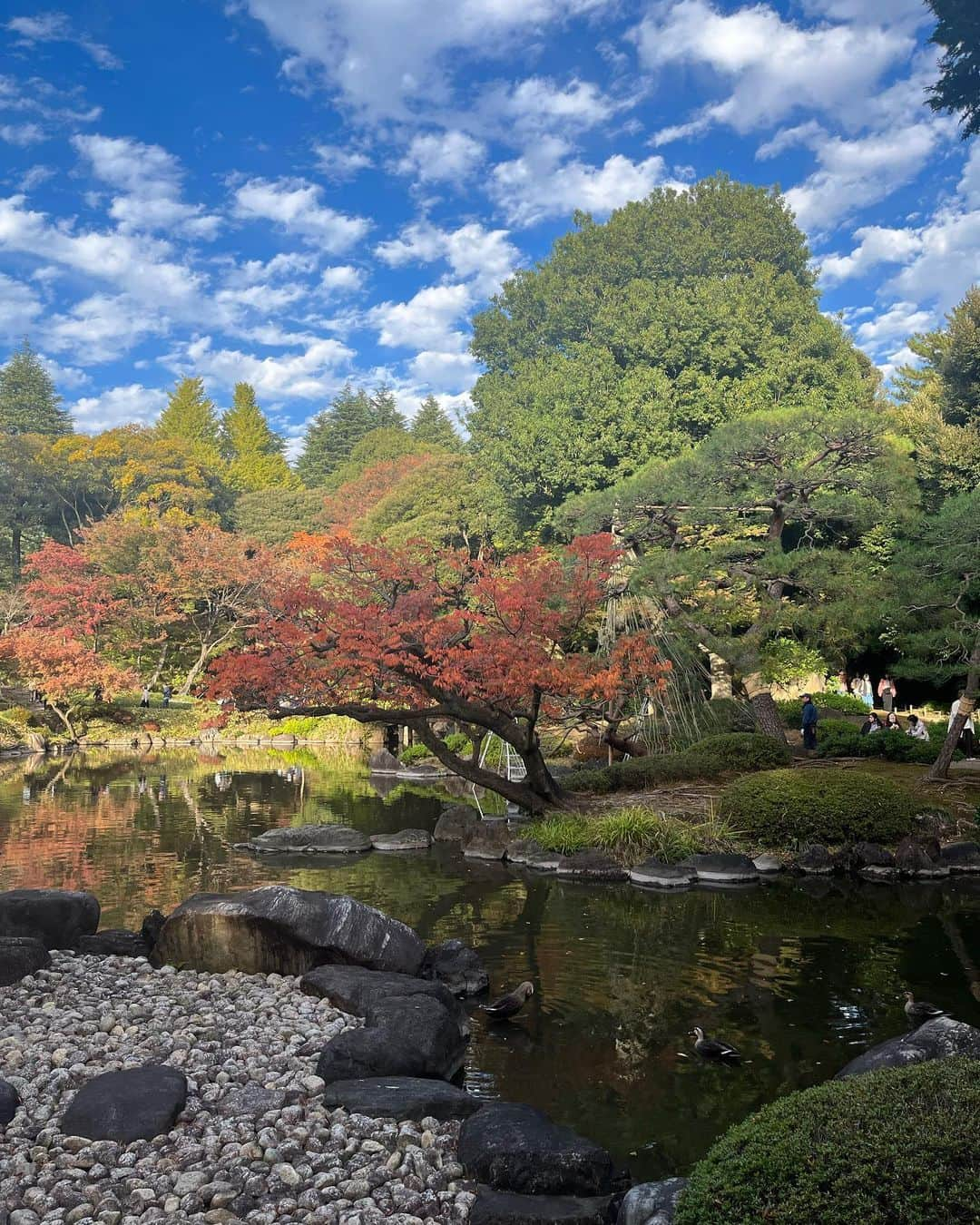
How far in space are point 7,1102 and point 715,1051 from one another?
4.31 metres

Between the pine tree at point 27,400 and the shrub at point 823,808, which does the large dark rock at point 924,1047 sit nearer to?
the shrub at point 823,808

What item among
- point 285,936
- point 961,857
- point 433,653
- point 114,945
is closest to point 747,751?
point 961,857

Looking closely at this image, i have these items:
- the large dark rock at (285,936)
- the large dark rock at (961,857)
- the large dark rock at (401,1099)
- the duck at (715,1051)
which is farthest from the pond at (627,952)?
the large dark rock at (285,936)

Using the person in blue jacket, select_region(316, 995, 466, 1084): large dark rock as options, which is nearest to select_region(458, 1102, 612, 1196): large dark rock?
select_region(316, 995, 466, 1084): large dark rock

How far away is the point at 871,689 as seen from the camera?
2936 centimetres

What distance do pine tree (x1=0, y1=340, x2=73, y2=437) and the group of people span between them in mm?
44760

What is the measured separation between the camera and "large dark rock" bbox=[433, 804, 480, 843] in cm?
1478

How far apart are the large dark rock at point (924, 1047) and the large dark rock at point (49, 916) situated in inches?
259

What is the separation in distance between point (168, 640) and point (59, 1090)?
3421 cm

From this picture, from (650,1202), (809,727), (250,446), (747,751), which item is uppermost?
(250,446)

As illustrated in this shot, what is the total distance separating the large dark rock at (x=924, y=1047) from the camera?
16.3 ft

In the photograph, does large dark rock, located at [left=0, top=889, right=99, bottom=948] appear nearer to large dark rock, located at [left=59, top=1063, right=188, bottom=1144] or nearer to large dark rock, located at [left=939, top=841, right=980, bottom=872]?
large dark rock, located at [left=59, top=1063, right=188, bottom=1144]

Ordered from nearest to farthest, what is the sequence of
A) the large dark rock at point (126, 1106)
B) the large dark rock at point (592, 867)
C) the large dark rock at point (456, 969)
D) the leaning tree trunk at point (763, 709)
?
the large dark rock at point (126, 1106), the large dark rock at point (456, 969), the large dark rock at point (592, 867), the leaning tree trunk at point (763, 709)

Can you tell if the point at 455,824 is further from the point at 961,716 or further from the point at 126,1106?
the point at 126,1106
